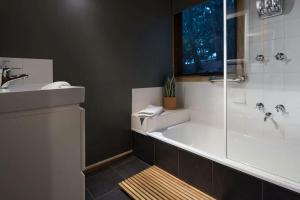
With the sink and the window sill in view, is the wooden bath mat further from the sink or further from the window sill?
the window sill

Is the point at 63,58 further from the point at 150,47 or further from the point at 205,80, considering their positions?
the point at 205,80

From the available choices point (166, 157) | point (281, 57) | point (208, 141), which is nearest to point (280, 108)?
point (281, 57)

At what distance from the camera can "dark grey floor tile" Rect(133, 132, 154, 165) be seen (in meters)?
2.04

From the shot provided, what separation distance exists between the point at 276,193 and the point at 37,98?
137 centimetres

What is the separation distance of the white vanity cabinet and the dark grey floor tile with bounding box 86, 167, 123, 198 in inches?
31.3

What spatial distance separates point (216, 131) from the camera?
231 cm

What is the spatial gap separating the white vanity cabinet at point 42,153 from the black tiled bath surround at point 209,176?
0.98 m

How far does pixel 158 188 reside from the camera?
1611mm

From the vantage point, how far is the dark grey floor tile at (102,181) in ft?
5.34

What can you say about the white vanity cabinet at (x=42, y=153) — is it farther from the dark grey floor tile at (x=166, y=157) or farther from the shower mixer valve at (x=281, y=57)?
the shower mixer valve at (x=281, y=57)

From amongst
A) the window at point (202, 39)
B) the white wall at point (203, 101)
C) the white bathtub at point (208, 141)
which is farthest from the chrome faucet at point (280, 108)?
the window at point (202, 39)

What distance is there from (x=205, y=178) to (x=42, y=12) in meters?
1.92

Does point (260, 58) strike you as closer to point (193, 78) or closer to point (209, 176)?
point (193, 78)

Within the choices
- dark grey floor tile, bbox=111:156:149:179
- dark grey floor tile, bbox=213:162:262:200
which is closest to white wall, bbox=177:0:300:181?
dark grey floor tile, bbox=213:162:262:200
